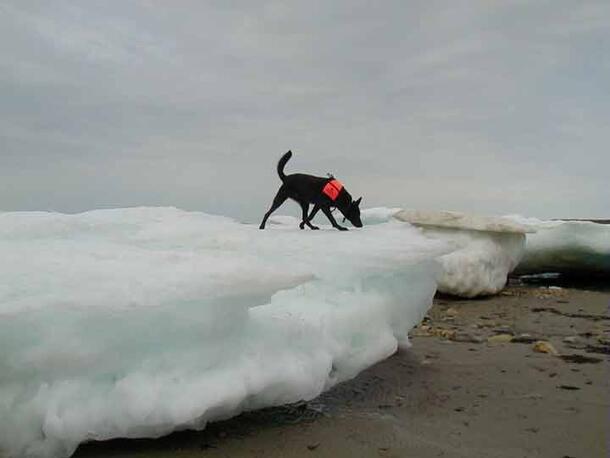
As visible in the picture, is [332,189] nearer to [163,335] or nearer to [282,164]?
[282,164]

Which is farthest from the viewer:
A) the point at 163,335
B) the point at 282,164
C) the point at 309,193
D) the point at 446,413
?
the point at 282,164

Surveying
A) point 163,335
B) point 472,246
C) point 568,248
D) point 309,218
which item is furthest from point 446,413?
point 568,248

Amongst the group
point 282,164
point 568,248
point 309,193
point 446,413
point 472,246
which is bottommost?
point 446,413

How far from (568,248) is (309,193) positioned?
4981 millimetres

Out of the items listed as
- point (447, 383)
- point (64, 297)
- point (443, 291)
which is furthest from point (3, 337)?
point (443, 291)

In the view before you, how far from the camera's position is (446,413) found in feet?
9.24

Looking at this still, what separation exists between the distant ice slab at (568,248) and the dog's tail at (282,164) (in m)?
4.16

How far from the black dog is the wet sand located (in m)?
1.34

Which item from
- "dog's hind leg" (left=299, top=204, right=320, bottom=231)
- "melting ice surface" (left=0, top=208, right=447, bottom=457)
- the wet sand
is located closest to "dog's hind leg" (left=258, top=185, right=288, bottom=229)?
"dog's hind leg" (left=299, top=204, right=320, bottom=231)

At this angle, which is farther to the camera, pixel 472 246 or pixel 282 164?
pixel 472 246

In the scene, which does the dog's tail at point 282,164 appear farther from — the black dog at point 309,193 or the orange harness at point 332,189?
the orange harness at point 332,189

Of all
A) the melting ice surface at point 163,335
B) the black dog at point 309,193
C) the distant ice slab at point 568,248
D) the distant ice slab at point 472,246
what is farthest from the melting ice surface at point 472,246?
the melting ice surface at point 163,335

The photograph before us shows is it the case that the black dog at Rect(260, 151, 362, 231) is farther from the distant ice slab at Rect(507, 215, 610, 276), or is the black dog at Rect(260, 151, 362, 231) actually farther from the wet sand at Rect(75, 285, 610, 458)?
the distant ice slab at Rect(507, 215, 610, 276)

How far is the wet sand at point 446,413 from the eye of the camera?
91.5 inches
